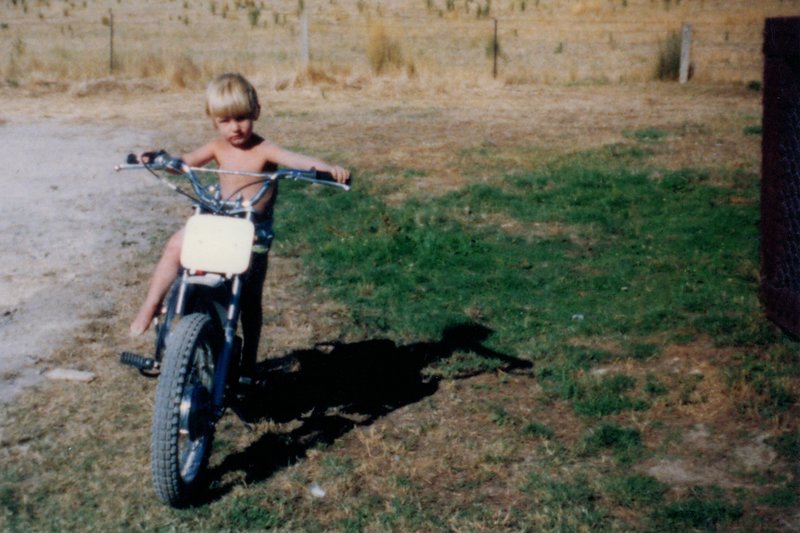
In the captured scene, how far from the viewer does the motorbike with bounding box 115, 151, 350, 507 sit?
11.7 ft

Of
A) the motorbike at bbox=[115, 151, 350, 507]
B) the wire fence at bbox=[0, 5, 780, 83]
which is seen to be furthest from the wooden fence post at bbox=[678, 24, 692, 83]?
the motorbike at bbox=[115, 151, 350, 507]

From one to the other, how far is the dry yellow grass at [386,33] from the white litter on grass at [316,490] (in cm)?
1456

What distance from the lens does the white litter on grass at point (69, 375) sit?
5.05 m

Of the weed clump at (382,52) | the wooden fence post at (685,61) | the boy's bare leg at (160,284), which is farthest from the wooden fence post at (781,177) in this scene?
the weed clump at (382,52)

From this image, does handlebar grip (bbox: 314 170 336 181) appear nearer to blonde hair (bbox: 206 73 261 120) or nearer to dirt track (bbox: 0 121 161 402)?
blonde hair (bbox: 206 73 261 120)

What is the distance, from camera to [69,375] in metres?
5.09

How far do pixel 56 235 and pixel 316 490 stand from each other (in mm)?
4767

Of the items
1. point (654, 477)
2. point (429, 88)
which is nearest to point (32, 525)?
point (654, 477)

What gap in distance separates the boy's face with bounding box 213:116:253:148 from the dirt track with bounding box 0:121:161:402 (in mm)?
1932

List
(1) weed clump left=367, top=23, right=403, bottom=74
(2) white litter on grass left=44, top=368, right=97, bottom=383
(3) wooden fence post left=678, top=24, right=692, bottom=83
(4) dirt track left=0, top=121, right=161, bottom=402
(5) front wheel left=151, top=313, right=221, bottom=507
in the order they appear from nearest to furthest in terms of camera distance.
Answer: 1. (5) front wheel left=151, top=313, right=221, bottom=507
2. (2) white litter on grass left=44, top=368, right=97, bottom=383
3. (4) dirt track left=0, top=121, right=161, bottom=402
4. (3) wooden fence post left=678, top=24, right=692, bottom=83
5. (1) weed clump left=367, top=23, right=403, bottom=74

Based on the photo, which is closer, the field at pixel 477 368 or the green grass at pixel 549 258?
the field at pixel 477 368

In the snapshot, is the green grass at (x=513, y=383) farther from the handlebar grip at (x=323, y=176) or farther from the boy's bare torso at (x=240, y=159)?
the handlebar grip at (x=323, y=176)

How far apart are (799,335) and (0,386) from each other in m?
4.43

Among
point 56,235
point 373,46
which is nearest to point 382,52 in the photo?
point 373,46
